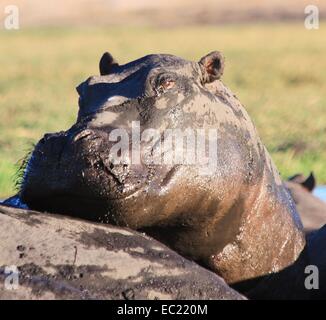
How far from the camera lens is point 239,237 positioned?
567 centimetres

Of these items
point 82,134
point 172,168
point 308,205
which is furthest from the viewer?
point 308,205

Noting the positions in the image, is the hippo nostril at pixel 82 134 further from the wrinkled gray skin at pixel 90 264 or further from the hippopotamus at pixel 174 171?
the wrinkled gray skin at pixel 90 264

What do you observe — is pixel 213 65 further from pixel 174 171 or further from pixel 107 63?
pixel 174 171

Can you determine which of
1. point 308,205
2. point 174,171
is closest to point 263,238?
point 174,171

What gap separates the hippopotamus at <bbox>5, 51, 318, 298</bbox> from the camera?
4969mm

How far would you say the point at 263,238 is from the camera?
5.82 metres

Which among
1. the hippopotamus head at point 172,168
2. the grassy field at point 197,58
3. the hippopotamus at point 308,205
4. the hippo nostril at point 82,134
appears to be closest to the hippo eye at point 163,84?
the hippopotamus head at point 172,168

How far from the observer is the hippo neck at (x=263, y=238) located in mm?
5664

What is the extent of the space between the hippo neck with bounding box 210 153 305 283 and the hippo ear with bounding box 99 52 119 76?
0.94 m

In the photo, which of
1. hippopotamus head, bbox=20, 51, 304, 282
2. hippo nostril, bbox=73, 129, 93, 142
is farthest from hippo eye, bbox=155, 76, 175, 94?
hippo nostril, bbox=73, 129, 93, 142

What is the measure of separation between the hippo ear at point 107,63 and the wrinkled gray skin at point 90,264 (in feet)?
3.70

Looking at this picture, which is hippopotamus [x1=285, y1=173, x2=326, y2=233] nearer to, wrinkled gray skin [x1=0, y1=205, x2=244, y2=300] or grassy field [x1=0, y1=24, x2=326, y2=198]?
grassy field [x1=0, y1=24, x2=326, y2=198]

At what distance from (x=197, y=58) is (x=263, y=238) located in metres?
22.3
